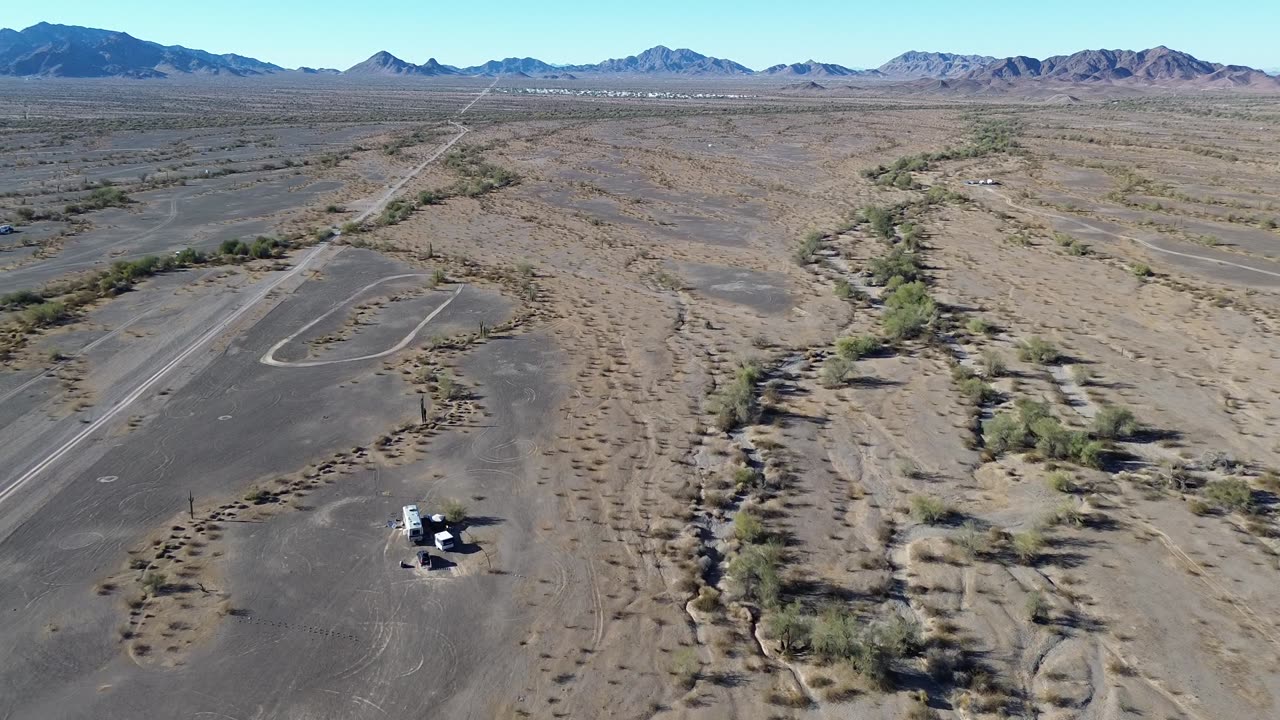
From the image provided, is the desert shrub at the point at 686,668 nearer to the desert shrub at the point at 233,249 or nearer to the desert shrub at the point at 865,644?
the desert shrub at the point at 865,644

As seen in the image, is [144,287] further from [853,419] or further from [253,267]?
[853,419]

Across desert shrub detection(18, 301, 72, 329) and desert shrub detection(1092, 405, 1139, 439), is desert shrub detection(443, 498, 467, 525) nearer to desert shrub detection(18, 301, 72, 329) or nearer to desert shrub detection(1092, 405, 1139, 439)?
desert shrub detection(1092, 405, 1139, 439)

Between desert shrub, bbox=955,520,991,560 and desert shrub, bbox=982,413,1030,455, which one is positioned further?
desert shrub, bbox=982,413,1030,455

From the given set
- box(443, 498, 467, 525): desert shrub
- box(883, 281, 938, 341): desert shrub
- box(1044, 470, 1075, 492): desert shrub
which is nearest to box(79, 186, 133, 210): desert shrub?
box(443, 498, 467, 525): desert shrub

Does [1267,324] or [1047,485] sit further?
[1267,324]

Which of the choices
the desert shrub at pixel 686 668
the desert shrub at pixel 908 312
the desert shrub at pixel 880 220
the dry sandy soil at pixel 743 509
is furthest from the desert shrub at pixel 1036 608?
the desert shrub at pixel 880 220

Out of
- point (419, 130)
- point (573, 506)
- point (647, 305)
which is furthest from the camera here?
point (419, 130)

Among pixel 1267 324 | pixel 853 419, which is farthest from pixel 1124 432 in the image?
pixel 1267 324
